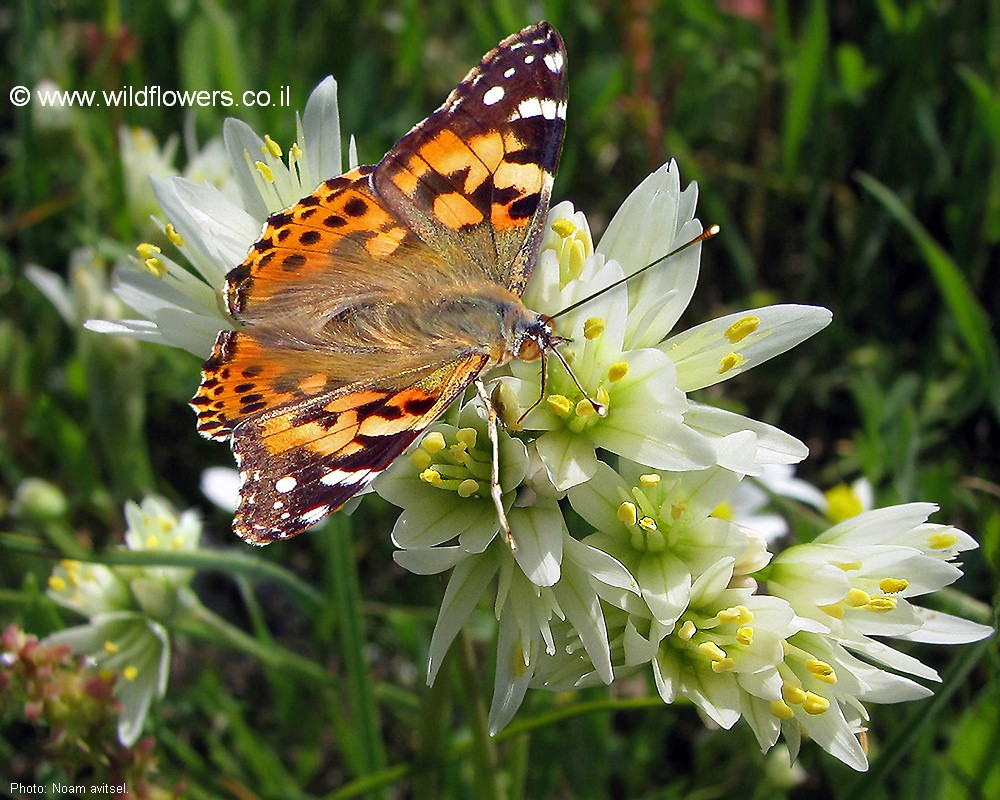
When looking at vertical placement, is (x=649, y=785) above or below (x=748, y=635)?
below

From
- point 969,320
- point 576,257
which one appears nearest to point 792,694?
point 576,257

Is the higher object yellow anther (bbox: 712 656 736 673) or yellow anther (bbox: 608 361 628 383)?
yellow anther (bbox: 608 361 628 383)

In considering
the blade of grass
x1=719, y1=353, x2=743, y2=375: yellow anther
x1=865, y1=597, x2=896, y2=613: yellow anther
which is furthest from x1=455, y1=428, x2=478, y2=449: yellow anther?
the blade of grass

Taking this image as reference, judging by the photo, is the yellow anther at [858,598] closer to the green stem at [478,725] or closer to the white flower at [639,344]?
the white flower at [639,344]

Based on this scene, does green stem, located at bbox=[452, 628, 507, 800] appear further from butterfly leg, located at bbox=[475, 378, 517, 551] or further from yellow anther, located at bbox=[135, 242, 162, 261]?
yellow anther, located at bbox=[135, 242, 162, 261]

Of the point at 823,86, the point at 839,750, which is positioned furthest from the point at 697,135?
the point at 839,750

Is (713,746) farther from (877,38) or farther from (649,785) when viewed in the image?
(877,38)
